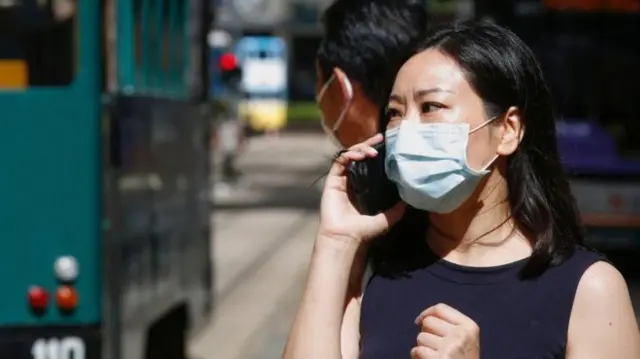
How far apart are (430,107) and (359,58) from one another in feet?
1.91

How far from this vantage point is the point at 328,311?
228 cm

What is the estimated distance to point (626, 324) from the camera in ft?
7.00

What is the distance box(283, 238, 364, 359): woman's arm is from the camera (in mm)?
2254

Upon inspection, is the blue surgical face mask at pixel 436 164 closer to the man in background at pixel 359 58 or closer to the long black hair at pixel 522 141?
the long black hair at pixel 522 141

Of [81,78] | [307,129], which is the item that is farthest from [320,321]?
[307,129]

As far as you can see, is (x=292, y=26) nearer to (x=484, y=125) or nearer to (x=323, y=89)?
(x=323, y=89)

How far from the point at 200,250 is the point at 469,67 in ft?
17.8

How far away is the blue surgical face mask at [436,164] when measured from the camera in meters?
2.22

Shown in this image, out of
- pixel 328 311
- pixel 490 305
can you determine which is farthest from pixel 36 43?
pixel 490 305

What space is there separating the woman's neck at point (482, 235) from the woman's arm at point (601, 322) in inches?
5.4

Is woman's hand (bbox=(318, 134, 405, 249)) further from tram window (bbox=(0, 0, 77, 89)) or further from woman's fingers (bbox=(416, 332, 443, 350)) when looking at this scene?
tram window (bbox=(0, 0, 77, 89))

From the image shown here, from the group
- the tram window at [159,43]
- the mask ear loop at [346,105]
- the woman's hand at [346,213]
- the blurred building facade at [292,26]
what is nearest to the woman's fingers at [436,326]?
the woman's hand at [346,213]

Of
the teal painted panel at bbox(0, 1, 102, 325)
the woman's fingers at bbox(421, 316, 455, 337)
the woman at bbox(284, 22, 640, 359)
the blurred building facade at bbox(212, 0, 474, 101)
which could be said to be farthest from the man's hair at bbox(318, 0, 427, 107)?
the blurred building facade at bbox(212, 0, 474, 101)

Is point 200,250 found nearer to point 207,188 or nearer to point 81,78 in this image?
point 207,188
